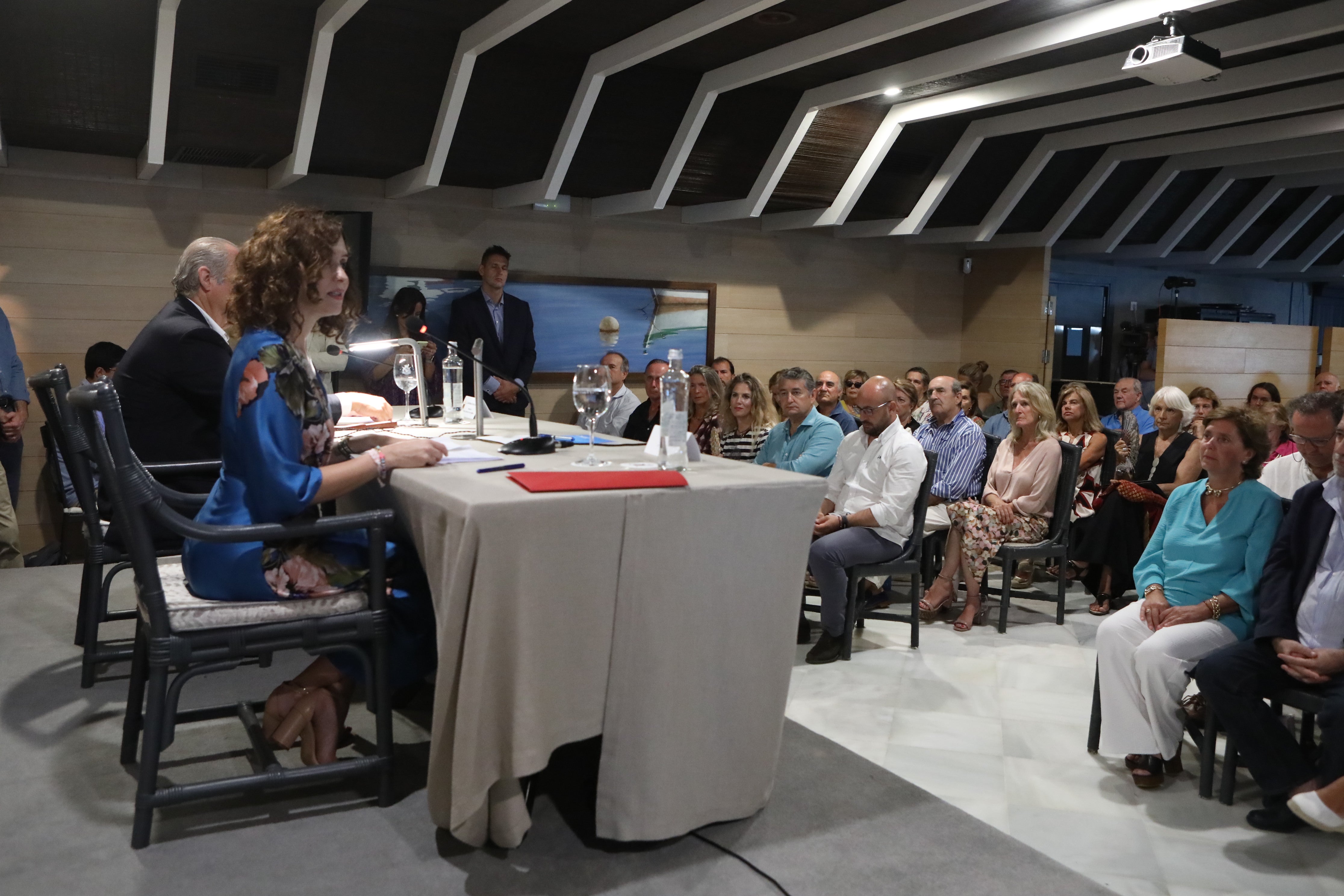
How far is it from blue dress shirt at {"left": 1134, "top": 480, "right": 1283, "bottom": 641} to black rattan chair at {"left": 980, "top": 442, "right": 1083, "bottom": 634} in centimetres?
134

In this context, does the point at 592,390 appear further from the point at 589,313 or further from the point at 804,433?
the point at 589,313

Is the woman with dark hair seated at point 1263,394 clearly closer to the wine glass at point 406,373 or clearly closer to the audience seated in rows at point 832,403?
the audience seated in rows at point 832,403

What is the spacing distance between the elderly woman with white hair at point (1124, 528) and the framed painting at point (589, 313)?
3218 millimetres

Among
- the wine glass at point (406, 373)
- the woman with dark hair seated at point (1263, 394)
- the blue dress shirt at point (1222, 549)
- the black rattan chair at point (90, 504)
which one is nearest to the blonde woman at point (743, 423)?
the wine glass at point (406, 373)

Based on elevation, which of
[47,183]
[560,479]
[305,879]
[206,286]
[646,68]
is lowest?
[305,879]

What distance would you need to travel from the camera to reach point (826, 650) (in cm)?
405

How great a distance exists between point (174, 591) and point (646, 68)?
15.0 feet

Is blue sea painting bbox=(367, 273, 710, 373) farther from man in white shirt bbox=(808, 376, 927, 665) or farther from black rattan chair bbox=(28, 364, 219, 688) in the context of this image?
black rattan chair bbox=(28, 364, 219, 688)

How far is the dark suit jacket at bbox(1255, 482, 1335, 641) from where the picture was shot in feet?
8.92

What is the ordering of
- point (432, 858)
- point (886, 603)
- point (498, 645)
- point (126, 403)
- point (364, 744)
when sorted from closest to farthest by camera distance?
point (498, 645) < point (432, 858) < point (364, 744) < point (126, 403) < point (886, 603)

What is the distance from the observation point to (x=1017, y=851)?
2266mm

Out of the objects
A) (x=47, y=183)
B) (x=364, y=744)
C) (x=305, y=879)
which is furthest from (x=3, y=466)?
(x=305, y=879)

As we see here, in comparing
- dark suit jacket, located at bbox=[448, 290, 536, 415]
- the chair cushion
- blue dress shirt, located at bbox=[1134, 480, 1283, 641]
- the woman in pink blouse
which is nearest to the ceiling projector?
the woman in pink blouse

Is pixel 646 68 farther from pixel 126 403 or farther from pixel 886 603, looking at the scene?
pixel 126 403
